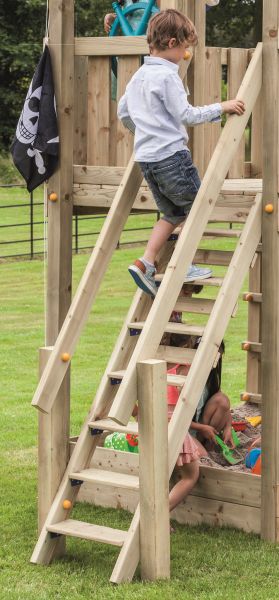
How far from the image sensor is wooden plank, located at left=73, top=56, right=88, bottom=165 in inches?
329

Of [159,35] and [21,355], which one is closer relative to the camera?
[159,35]

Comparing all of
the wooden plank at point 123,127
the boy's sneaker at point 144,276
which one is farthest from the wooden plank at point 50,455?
the wooden plank at point 123,127

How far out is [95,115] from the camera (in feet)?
27.6

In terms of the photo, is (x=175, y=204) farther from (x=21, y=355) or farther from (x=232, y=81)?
(x=21, y=355)

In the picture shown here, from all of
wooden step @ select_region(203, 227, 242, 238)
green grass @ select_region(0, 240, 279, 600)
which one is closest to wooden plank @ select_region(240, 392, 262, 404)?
green grass @ select_region(0, 240, 279, 600)

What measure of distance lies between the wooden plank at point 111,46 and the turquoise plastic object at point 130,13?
0.21m

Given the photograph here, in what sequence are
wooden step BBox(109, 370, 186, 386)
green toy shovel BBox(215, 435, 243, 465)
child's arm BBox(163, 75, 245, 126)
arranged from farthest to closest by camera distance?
1. green toy shovel BBox(215, 435, 243, 465)
2. wooden step BBox(109, 370, 186, 386)
3. child's arm BBox(163, 75, 245, 126)

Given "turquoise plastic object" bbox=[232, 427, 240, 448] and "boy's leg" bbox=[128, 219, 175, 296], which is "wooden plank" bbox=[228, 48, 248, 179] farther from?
"turquoise plastic object" bbox=[232, 427, 240, 448]

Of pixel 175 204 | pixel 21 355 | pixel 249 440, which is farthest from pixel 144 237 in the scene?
pixel 175 204

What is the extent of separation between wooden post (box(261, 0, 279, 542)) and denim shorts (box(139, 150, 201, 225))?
508 millimetres

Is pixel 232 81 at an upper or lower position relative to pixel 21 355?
upper

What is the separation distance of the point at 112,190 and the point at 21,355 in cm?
764

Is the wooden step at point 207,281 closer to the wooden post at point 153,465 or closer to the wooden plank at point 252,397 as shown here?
the wooden post at point 153,465

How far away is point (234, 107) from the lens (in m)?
7.28
